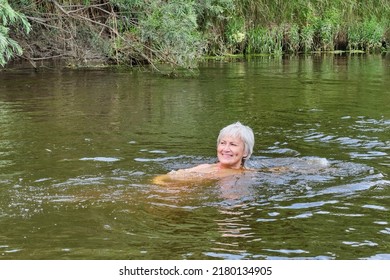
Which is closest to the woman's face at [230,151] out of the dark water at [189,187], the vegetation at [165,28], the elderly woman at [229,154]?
the elderly woman at [229,154]

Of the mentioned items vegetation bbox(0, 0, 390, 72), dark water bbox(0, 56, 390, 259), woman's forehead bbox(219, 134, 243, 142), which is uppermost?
vegetation bbox(0, 0, 390, 72)

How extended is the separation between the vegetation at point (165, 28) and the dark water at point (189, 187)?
2470 mm

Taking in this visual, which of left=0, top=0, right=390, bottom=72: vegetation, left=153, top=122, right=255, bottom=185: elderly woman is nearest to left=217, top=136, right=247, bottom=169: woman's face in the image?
left=153, top=122, right=255, bottom=185: elderly woman

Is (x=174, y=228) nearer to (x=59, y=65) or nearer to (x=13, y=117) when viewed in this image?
(x=13, y=117)

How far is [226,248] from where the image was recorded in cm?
580

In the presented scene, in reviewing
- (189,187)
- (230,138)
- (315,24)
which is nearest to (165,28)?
(230,138)

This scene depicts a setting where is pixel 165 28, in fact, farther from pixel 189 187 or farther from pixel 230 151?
pixel 189 187

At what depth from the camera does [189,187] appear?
25.6ft

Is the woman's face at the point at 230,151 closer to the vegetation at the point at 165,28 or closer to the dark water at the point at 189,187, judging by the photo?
the dark water at the point at 189,187

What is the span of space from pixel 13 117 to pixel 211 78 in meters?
8.58

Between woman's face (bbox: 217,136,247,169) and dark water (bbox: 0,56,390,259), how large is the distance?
304 mm

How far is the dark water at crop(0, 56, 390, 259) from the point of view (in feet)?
19.7

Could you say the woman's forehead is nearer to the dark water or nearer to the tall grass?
the dark water
